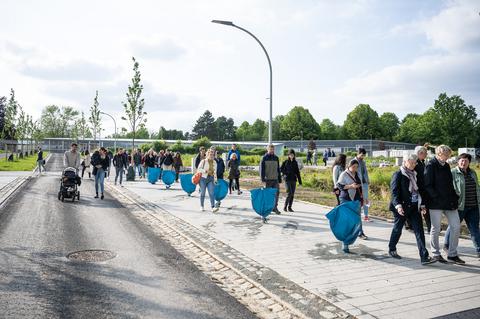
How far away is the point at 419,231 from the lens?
21.1 ft

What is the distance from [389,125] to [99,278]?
112 metres

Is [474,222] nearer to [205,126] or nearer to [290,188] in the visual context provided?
[290,188]

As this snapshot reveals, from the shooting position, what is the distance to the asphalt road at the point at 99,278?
469 centimetres

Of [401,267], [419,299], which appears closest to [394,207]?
[401,267]

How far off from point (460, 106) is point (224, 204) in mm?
79899

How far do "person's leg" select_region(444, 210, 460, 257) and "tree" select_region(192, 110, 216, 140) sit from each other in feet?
446

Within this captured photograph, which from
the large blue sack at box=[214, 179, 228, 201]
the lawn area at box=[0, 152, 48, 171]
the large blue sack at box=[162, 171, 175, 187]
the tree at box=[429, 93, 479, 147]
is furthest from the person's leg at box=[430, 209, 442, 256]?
the tree at box=[429, 93, 479, 147]

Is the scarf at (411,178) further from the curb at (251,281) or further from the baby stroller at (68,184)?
the baby stroller at (68,184)

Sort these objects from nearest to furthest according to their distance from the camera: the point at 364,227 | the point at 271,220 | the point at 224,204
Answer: the point at 364,227 → the point at 271,220 → the point at 224,204

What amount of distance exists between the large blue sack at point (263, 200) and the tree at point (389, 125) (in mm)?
97122

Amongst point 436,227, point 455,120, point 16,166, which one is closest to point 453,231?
point 436,227

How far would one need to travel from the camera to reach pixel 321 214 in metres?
11.4

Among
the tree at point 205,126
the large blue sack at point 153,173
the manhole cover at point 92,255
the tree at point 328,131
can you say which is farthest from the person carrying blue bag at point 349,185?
the tree at point 205,126

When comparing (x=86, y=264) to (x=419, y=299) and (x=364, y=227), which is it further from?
(x=364, y=227)
